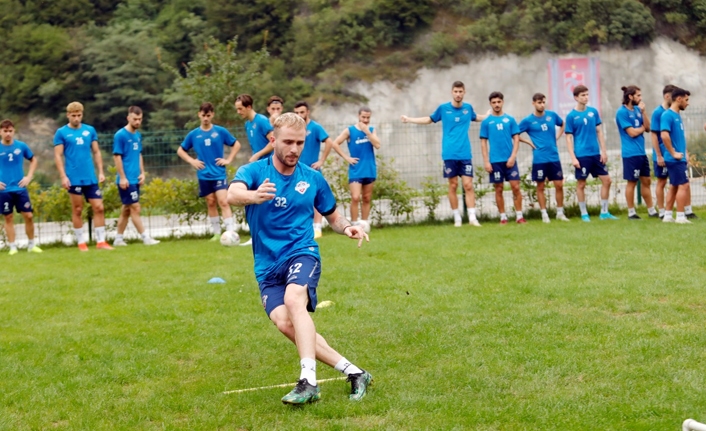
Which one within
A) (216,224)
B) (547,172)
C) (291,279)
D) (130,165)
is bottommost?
(216,224)

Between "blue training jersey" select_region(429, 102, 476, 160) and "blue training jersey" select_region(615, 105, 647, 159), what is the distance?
269cm

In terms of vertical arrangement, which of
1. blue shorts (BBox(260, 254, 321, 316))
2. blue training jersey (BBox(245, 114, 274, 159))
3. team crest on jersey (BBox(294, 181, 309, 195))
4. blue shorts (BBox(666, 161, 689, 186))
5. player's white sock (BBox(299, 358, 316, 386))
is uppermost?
blue training jersey (BBox(245, 114, 274, 159))

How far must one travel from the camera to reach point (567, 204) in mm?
15523

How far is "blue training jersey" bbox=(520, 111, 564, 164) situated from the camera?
14.4m

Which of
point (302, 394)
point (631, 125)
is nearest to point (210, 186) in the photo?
point (631, 125)

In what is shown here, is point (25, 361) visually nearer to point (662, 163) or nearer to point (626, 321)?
point (626, 321)

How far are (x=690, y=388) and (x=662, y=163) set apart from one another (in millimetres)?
9503

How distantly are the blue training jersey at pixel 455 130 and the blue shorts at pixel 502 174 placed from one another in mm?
612

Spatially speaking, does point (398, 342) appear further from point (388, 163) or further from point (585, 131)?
point (388, 163)

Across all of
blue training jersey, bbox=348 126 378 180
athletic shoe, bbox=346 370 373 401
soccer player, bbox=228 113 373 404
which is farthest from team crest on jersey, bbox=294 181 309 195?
blue training jersey, bbox=348 126 378 180

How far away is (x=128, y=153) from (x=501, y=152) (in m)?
6.96

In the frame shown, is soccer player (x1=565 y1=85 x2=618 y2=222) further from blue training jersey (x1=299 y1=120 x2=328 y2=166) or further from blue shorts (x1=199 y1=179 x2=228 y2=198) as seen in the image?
blue shorts (x1=199 y1=179 x2=228 y2=198)

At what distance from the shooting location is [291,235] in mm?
5121

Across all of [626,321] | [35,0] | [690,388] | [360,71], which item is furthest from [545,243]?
[35,0]
